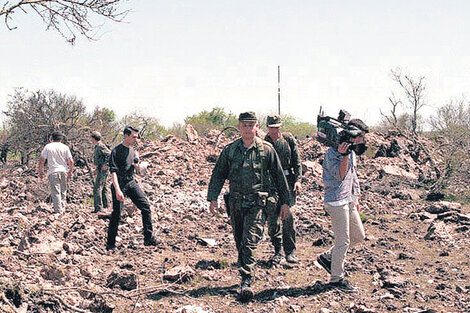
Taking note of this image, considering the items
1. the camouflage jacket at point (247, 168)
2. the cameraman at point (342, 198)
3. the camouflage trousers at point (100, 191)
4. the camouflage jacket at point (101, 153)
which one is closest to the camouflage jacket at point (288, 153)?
the camouflage jacket at point (247, 168)

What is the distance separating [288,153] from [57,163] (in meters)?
5.28

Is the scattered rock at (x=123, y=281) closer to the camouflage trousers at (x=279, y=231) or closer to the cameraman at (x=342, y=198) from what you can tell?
the camouflage trousers at (x=279, y=231)

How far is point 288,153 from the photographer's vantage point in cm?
735

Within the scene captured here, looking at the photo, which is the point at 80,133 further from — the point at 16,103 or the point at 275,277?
the point at 275,277

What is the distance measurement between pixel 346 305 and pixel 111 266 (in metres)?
3.24

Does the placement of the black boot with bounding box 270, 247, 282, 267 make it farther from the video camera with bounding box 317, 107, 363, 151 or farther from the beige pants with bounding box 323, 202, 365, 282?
the video camera with bounding box 317, 107, 363, 151

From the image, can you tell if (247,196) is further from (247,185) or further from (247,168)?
(247,168)

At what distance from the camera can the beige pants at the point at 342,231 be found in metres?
6.15

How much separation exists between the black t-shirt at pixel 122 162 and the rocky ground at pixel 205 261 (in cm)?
109

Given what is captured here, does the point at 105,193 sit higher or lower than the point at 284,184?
lower

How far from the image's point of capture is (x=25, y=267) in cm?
624

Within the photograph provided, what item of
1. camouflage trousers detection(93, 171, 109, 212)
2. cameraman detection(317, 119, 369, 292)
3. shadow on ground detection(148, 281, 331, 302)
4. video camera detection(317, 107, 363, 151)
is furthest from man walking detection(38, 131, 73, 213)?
cameraman detection(317, 119, 369, 292)

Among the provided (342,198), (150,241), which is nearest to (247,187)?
(342,198)

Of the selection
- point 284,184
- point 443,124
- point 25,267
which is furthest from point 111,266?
point 443,124
